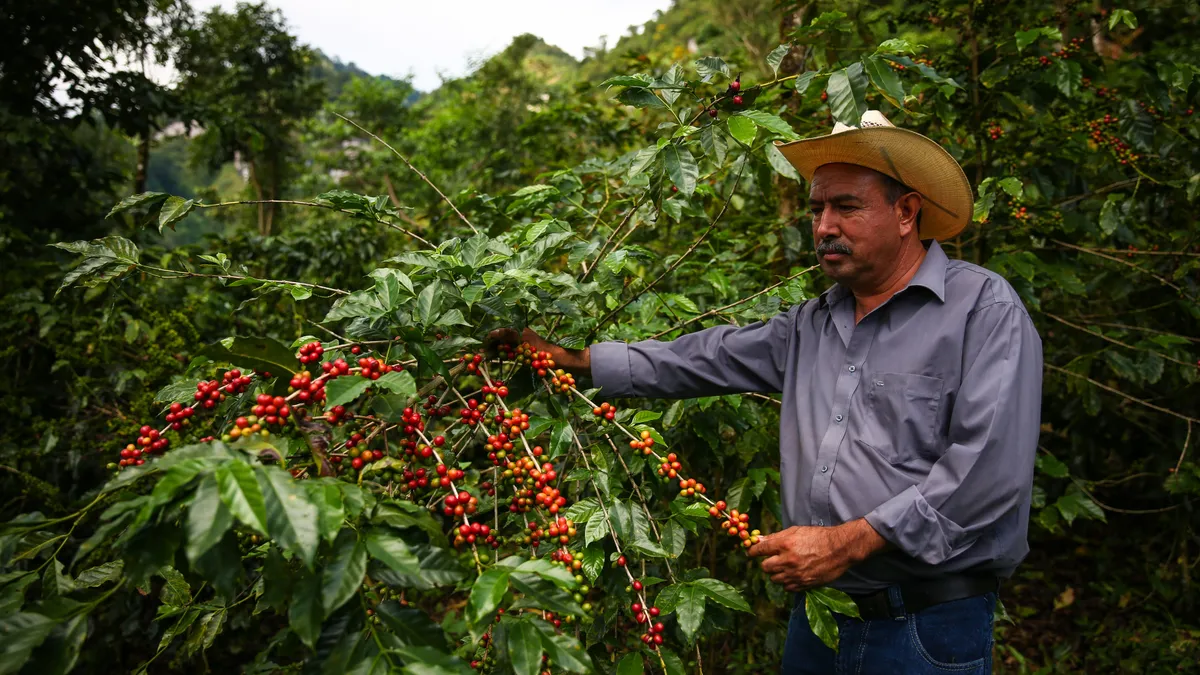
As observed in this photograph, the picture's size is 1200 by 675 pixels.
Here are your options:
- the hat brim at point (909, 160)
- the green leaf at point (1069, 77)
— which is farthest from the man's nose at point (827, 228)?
the green leaf at point (1069, 77)

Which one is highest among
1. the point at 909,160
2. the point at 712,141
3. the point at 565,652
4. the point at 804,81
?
the point at 804,81

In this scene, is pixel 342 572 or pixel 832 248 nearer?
pixel 342 572

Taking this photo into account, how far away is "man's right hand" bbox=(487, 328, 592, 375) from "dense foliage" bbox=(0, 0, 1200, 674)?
39 millimetres

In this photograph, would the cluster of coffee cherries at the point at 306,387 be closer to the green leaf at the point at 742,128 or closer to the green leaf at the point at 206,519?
the green leaf at the point at 206,519

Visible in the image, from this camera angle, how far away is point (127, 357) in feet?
10.3

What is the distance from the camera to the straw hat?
1606 millimetres

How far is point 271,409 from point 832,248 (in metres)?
1.23

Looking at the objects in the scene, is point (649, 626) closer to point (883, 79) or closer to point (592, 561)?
point (592, 561)

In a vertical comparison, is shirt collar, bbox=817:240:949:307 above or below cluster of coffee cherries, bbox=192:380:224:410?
below

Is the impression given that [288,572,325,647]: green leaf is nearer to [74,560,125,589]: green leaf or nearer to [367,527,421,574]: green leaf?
[367,527,421,574]: green leaf

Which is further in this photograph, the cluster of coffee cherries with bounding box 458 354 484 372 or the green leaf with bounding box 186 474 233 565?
the cluster of coffee cherries with bounding box 458 354 484 372

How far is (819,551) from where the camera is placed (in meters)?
1.41

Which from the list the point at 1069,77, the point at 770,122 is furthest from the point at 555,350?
the point at 1069,77

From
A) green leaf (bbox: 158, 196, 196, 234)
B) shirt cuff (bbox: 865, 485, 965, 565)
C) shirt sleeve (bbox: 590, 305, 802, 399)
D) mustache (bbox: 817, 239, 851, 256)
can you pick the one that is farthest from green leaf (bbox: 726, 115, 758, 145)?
green leaf (bbox: 158, 196, 196, 234)
